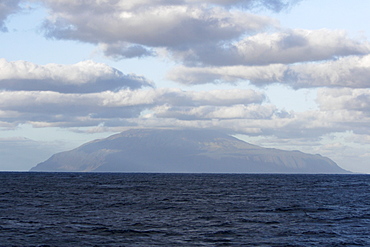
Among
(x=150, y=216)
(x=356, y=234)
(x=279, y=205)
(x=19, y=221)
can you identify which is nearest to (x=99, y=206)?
(x=150, y=216)

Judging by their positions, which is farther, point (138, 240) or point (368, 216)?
point (368, 216)

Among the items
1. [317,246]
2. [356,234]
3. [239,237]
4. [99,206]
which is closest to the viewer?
[317,246]

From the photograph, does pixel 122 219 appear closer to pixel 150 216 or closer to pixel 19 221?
pixel 150 216

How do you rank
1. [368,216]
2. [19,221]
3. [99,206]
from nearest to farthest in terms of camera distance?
[19,221]
[368,216]
[99,206]

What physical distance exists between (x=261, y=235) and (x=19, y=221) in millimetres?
28194

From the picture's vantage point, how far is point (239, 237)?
170 feet

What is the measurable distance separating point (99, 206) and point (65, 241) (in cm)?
3345

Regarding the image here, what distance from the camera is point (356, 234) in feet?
182

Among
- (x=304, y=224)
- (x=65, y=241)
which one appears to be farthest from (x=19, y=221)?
(x=304, y=224)

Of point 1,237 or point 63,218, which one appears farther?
point 63,218

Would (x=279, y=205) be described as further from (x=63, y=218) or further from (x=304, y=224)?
(x=63, y=218)

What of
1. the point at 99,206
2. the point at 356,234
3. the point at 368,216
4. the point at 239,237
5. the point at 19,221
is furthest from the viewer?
the point at 99,206

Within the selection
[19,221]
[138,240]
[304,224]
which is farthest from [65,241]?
[304,224]

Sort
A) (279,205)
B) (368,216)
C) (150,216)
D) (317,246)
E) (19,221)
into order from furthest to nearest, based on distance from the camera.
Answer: (279,205) → (368,216) → (150,216) → (19,221) → (317,246)
